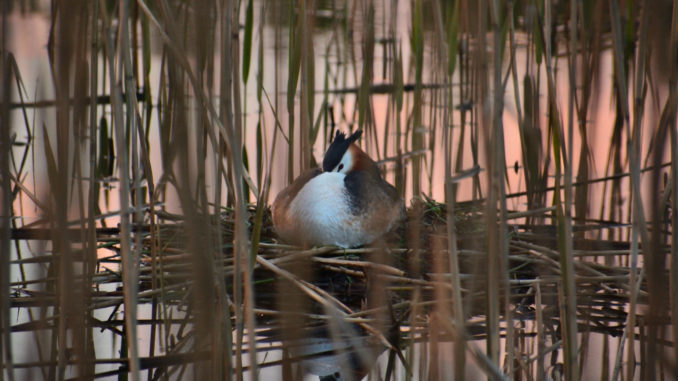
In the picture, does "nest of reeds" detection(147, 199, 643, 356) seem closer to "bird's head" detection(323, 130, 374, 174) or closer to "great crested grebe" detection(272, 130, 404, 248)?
"great crested grebe" detection(272, 130, 404, 248)

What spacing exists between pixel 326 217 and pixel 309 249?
15 cm

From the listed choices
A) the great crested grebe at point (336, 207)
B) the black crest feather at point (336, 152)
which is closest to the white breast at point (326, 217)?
the great crested grebe at point (336, 207)

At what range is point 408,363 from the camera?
248 centimetres

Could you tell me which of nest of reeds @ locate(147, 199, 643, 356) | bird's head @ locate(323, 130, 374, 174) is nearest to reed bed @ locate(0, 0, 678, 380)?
nest of reeds @ locate(147, 199, 643, 356)

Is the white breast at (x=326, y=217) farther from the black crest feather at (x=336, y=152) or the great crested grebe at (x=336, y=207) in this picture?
the black crest feather at (x=336, y=152)

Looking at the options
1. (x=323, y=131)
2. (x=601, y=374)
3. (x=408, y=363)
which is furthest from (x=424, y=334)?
(x=323, y=131)

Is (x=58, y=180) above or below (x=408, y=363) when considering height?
above

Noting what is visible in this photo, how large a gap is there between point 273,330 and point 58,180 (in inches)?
46.3

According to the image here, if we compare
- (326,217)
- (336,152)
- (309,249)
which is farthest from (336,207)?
(336,152)

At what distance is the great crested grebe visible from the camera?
3.43 metres

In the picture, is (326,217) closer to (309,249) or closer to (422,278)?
(309,249)

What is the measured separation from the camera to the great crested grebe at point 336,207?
135 inches

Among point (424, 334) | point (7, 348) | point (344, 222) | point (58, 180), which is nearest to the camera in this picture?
point (58, 180)

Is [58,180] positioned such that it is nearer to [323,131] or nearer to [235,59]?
[235,59]
